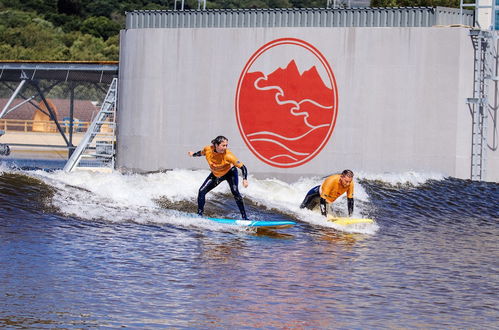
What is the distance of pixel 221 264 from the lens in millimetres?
14898

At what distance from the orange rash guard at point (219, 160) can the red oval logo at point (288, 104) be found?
37.8 ft

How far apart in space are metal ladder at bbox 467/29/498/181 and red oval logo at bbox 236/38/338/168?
4.65 meters

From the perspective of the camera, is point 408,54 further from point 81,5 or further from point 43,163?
point 81,5

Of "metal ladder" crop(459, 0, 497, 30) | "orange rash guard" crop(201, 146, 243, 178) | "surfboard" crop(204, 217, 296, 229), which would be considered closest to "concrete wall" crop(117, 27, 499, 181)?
"metal ladder" crop(459, 0, 497, 30)

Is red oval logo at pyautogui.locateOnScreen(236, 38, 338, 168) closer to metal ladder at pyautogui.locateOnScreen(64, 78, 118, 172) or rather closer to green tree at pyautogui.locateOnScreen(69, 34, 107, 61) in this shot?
metal ladder at pyautogui.locateOnScreen(64, 78, 118, 172)

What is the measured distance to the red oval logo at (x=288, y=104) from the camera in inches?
1223

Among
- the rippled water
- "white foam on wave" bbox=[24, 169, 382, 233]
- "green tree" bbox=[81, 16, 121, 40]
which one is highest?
"green tree" bbox=[81, 16, 121, 40]

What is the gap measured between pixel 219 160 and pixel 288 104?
39.3ft

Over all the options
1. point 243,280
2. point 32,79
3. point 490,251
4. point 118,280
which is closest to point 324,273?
point 243,280

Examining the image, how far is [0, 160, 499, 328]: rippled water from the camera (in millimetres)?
11547

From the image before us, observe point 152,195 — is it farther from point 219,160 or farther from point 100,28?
point 100,28

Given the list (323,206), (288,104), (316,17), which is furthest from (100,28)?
(323,206)

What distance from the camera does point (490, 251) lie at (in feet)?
59.7

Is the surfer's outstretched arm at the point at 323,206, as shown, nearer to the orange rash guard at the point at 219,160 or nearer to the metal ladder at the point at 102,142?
the orange rash guard at the point at 219,160
